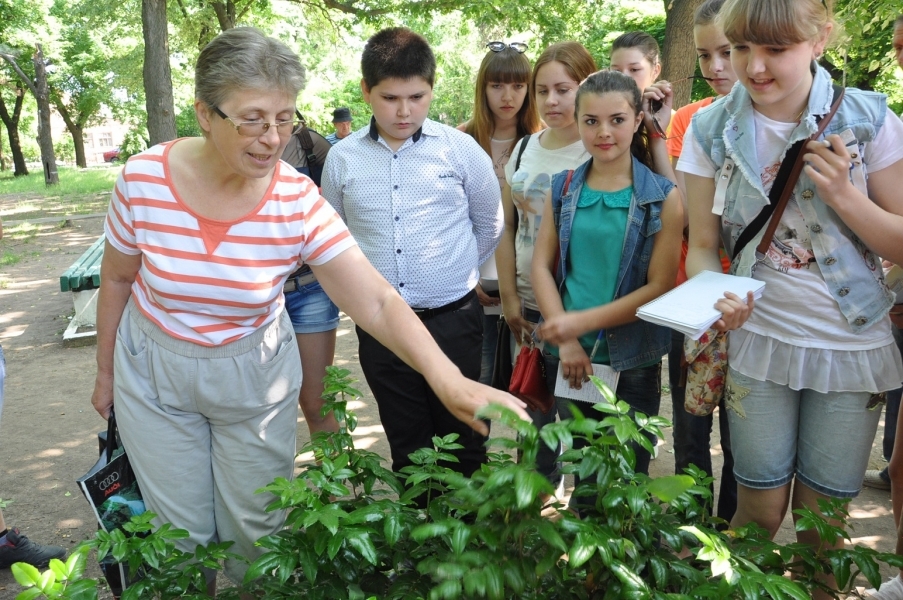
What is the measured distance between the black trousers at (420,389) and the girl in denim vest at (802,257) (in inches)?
46.0

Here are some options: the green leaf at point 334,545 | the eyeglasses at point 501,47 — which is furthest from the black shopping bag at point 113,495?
the eyeglasses at point 501,47

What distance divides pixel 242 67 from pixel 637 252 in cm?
156

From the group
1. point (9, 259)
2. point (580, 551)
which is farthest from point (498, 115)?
point (9, 259)

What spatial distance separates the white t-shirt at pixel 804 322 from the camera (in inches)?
87.9

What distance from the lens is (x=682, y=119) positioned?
3.57 metres

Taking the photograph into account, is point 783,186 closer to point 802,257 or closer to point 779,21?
point 802,257

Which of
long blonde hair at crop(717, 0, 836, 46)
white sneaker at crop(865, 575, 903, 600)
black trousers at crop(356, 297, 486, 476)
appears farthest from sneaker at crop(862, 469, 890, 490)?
long blonde hair at crop(717, 0, 836, 46)

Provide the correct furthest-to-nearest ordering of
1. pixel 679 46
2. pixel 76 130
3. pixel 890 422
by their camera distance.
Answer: pixel 76 130, pixel 679 46, pixel 890 422

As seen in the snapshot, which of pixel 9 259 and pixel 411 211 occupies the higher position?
pixel 411 211

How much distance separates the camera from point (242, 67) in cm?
209

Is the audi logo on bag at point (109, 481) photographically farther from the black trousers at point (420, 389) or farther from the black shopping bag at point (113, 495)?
the black trousers at point (420, 389)

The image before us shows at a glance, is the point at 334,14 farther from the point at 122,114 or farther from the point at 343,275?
the point at 122,114

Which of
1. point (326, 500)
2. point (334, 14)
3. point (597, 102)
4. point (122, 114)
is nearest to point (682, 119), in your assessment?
point (597, 102)

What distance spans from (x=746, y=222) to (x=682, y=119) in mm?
1367
